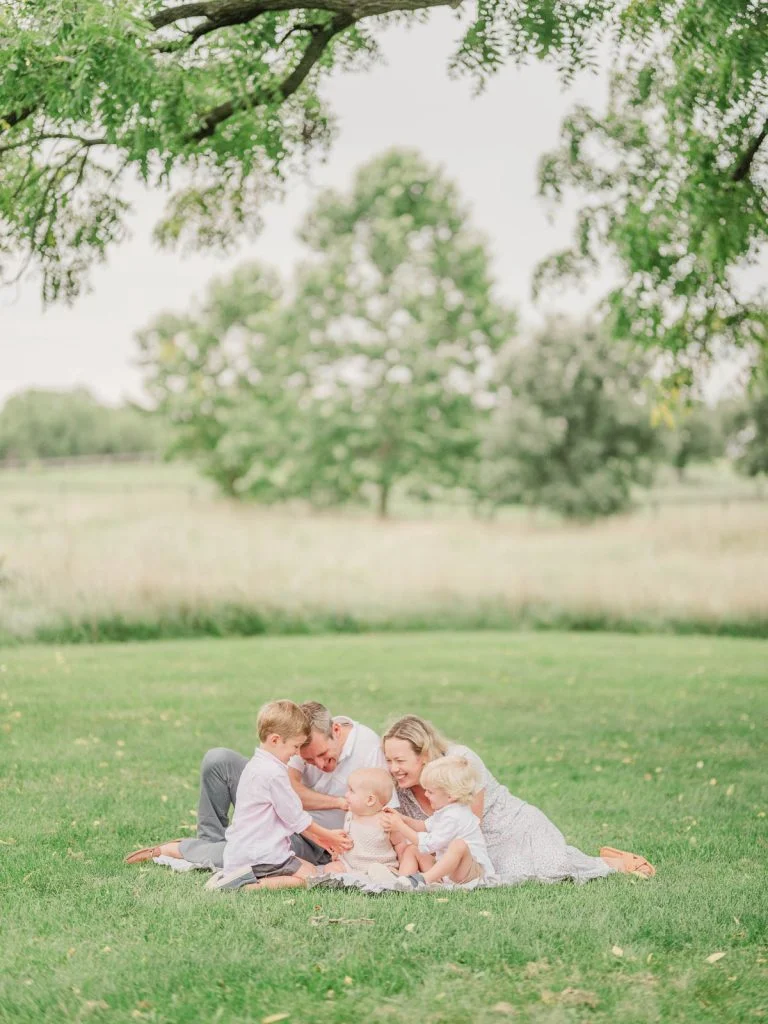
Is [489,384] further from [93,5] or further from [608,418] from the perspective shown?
[93,5]

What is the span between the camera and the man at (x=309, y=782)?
5.85 m

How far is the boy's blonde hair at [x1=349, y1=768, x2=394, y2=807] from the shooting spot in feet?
18.4

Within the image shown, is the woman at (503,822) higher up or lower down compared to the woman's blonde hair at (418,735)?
lower down

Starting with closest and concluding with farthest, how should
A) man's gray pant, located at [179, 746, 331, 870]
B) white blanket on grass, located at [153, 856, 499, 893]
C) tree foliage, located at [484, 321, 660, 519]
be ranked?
white blanket on grass, located at [153, 856, 499, 893]
man's gray pant, located at [179, 746, 331, 870]
tree foliage, located at [484, 321, 660, 519]

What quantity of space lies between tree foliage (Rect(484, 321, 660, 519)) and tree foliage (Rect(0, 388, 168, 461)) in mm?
22843

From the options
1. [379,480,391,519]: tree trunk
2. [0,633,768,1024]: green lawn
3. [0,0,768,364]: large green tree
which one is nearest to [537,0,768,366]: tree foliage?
[0,0,768,364]: large green tree

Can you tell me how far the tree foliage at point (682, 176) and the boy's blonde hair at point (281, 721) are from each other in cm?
398

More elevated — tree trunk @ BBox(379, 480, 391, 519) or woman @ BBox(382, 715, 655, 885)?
tree trunk @ BBox(379, 480, 391, 519)

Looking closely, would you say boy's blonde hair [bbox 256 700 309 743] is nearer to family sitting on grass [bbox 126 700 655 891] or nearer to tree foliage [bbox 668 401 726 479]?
family sitting on grass [bbox 126 700 655 891]

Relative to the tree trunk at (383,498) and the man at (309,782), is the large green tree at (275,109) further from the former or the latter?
the tree trunk at (383,498)

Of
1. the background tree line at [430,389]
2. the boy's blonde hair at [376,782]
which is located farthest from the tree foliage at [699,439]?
the boy's blonde hair at [376,782]

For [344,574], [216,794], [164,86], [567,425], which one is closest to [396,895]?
[216,794]

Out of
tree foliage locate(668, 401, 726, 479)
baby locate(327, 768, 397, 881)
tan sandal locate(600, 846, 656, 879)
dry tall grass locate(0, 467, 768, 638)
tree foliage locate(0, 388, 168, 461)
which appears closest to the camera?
baby locate(327, 768, 397, 881)

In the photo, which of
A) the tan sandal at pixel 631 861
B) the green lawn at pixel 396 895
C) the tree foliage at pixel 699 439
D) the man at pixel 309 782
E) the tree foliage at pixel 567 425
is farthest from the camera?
the tree foliage at pixel 699 439
